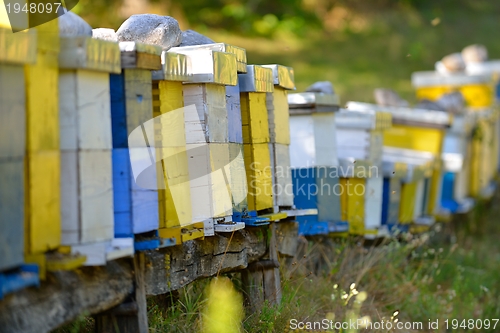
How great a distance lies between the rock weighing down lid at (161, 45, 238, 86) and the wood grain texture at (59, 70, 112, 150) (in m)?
0.69

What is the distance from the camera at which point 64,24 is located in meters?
2.75

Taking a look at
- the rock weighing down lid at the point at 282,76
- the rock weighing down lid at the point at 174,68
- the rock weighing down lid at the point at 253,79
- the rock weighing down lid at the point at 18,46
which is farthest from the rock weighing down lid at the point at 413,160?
the rock weighing down lid at the point at 18,46

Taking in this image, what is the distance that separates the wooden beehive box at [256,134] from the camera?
398cm

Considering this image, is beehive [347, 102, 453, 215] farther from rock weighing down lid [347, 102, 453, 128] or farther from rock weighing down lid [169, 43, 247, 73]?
rock weighing down lid [169, 43, 247, 73]

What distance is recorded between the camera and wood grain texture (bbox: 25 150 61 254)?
98.8 inches

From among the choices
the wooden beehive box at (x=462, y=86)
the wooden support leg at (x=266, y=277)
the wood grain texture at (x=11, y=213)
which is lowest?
the wooden support leg at (x=266, y=277)

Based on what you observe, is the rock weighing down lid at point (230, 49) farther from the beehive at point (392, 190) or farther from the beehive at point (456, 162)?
the beehive at point (456, 162)

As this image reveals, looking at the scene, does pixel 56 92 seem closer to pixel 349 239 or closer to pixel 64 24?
pixel 64 24

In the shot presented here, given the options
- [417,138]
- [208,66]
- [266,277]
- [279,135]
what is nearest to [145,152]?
[208,66]

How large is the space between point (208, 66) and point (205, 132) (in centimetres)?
32

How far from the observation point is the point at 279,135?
4.27 meters

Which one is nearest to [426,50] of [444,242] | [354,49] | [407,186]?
[354,49]

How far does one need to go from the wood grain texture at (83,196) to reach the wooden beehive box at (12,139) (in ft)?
0.75

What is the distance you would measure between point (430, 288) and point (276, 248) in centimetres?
257
